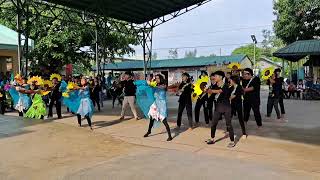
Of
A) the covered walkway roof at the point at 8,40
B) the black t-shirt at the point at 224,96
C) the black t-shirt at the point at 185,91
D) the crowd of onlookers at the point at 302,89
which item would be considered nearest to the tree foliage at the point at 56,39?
A: the covered walkway roof at the point at 8,40

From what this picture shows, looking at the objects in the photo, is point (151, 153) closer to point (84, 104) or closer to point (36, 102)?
point (84, 104)

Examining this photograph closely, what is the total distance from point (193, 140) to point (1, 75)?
1221cm

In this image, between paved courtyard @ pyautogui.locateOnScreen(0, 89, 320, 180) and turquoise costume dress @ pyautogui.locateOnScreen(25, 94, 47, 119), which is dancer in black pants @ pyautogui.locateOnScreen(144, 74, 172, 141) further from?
turquoise costume dress @ pyautogui.locateOnScreen(25, 94, 47, 119)

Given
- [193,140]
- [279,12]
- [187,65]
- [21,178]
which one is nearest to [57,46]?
[187,65]

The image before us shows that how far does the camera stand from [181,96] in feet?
33.9

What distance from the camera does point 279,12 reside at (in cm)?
3253

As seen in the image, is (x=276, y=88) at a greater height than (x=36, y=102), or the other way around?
(x=276, y=88)

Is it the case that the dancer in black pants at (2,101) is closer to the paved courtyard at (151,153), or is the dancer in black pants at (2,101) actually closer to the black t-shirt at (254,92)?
the paved courtyard at (151,153)

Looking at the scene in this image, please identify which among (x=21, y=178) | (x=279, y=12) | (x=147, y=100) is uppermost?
(x=279, y=12)

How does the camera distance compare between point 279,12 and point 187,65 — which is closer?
point 279,12

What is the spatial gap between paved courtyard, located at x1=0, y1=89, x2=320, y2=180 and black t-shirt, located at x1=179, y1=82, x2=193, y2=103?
2.75 feet

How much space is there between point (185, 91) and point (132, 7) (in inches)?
463

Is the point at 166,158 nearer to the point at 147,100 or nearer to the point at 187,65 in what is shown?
the point at 147,100

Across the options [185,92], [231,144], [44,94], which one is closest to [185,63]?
[44,94]
